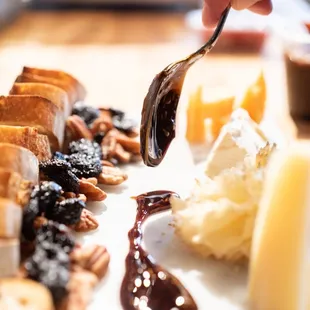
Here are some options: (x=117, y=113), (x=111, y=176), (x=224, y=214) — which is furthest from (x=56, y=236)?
(x=117, y=113)

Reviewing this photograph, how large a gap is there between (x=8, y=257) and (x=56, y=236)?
0.09 m

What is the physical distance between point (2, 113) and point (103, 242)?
37cm

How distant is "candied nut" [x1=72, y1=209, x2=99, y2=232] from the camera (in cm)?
116

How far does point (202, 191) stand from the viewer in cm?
116

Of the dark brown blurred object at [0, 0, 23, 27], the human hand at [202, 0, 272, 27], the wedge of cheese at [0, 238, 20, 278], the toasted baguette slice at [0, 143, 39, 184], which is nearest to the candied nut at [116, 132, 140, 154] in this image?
the human hand at [202, 0, 272, 27]

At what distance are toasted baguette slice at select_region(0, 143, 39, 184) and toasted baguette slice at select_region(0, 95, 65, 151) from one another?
0.20m

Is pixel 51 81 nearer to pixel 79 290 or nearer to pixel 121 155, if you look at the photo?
pixel 121 155

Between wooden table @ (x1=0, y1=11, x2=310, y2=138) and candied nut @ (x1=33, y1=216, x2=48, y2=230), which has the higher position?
wooden table @ (x1=0, y1=11, x2=310, y2=138)

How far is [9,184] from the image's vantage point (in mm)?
998

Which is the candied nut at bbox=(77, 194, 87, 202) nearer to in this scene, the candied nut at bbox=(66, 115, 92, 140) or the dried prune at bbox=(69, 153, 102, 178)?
the dried prune at bbox=(69, 153, 102, 178)

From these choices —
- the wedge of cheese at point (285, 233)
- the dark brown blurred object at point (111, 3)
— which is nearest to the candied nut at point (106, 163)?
the wedge of cheese at point (285, 233)

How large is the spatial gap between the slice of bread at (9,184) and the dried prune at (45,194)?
0.17 ft

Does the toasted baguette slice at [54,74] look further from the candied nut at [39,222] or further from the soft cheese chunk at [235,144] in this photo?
the candied nut at [39,222]

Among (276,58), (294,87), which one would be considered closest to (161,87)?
(294,87)
